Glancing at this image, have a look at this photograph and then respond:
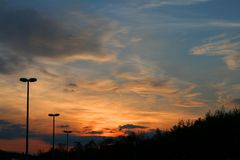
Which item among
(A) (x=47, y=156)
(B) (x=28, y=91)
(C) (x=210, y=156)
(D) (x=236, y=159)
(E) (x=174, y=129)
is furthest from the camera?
(A) (x=47, y=156)

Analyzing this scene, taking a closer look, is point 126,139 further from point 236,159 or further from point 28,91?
point 236,159

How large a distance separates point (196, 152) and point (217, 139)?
286 cm

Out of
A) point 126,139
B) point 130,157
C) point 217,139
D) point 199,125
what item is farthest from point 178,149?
point 126,139

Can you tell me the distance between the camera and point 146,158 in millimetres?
57250

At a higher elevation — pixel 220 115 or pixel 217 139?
pixel 220 115

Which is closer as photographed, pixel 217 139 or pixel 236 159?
pixel 236 159

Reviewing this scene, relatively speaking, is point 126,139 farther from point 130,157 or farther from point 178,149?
point 178,149

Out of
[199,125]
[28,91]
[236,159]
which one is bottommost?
[236,159]

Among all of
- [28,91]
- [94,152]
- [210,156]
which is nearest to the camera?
[210,156]

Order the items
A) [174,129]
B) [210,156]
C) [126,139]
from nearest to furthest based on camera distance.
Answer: [210,156] < [174,129] < [126,139]

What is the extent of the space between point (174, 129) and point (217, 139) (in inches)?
535

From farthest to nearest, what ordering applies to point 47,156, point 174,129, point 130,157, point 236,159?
point 47,156
point 130,157
point 174,129
point 236,159

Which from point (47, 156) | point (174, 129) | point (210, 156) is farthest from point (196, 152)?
point (47, 156)

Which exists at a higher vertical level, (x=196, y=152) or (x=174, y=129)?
(x=174, y=129)
